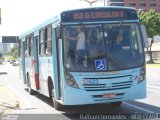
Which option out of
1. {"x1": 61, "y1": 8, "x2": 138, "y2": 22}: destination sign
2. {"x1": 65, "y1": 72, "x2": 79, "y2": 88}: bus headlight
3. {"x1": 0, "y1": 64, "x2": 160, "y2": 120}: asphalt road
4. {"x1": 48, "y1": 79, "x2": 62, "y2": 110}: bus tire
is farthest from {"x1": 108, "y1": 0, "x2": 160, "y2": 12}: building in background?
{"x1": 65, "y1": 72, "x2": 79, "y2": 88}: bus headlight

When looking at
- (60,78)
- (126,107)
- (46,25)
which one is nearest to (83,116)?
(60,78)

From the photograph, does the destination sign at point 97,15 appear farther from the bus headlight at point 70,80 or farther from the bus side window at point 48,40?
the bus side window at point 48,40

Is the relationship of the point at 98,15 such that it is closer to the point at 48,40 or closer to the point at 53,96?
the point at 48,40

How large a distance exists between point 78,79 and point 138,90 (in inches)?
67.5

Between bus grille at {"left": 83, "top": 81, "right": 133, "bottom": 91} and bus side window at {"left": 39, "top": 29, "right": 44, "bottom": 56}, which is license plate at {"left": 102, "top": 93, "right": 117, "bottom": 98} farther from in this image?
bus side window at {"left": 39, "top": 29, "right": 44, "bottom": 56}

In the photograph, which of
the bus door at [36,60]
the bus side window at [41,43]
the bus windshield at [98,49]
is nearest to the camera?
the bus windshield at [98,49]

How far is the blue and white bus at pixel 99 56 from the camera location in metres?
12.5

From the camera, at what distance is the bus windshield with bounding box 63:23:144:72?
1266 cm

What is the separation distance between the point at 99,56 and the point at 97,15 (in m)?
1.17

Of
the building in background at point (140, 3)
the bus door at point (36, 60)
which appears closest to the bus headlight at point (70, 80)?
the bus door at point (36, 60)

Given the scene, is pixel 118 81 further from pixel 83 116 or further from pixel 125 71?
pixel 83 116

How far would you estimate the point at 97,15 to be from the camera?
1303 centimetres

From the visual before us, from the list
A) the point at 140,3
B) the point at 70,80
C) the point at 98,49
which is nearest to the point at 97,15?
the point at 98,49

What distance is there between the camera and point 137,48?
13133 millimetres
